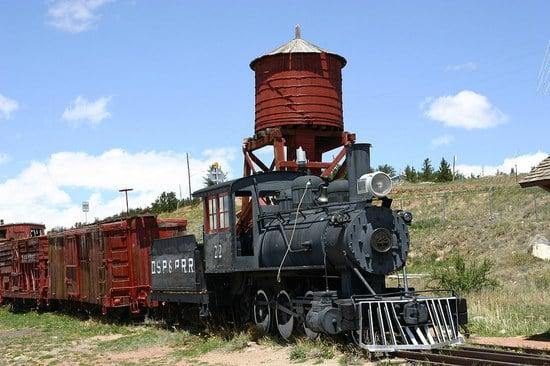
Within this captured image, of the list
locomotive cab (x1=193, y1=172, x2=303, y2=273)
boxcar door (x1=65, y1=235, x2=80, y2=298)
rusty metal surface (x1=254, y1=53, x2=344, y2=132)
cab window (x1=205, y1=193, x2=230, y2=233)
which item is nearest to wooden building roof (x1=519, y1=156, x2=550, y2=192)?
locomotive cab (x1=193, y1=172, x2=303, y2=273)

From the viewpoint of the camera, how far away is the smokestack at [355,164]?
1183 centimetres

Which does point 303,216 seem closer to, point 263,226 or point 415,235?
point 263,226

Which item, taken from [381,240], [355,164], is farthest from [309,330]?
[355,164]

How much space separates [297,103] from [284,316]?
24.6 ft

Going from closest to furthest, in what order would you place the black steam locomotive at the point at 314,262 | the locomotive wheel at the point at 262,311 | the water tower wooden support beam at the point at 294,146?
the black steam locomotive at the point at 314,262, the locomotive wheel at the point at 262,311, the water tower wooden support beam at the point at 294,146

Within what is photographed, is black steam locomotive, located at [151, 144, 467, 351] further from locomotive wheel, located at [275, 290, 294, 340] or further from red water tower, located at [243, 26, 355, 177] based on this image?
red water tower, located at [243, 26, 355, 177]

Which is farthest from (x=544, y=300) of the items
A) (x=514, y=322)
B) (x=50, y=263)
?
(x=50, y=263)

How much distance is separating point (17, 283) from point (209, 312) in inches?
540

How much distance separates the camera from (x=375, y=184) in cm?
1147

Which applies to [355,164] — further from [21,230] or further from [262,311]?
[21,230]

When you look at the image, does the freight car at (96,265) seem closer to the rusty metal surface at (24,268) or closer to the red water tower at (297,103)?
the rusty metal surface at (24,268)

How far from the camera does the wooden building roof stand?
1170 centimetres

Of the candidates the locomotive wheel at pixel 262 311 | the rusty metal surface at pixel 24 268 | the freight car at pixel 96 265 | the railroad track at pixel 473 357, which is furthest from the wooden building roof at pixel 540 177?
the rusty metal surface at pixel 24 268

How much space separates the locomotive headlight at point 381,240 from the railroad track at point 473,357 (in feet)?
5.92
